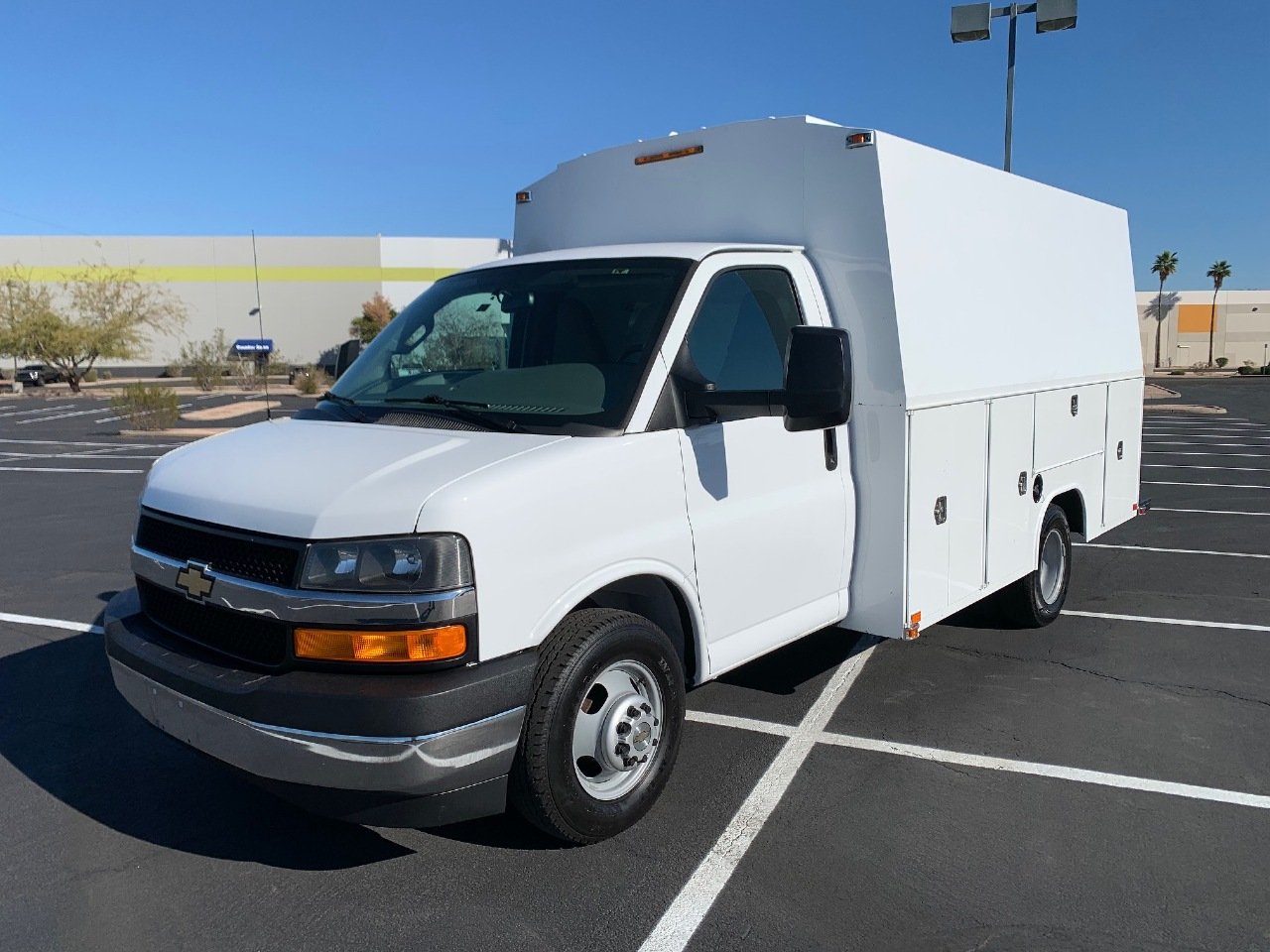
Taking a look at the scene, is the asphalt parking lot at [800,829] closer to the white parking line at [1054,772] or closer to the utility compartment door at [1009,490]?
the white parking line at [1054,772]

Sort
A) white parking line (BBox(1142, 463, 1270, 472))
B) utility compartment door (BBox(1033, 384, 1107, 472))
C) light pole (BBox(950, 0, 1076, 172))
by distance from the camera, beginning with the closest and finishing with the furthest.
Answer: utility compartment door (BBox(1033, 384, 1107, 472)) < light pole (BBox(950, 0, 1076, 172)) < white parking line (BBox(1142, 463, 1270, 472))

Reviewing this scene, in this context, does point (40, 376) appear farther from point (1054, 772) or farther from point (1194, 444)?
point (1054, 772)

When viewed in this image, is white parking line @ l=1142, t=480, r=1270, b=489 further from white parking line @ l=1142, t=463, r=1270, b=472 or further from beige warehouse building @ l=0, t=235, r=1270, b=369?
beige warehouse building @ l=0, t=235, r=1270, b=369

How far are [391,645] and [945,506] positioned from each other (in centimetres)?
302

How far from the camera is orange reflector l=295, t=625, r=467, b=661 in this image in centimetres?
309

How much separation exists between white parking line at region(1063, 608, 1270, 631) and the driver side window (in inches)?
151

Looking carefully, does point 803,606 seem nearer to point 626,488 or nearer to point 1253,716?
point 626,488

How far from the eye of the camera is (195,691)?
11.0ft

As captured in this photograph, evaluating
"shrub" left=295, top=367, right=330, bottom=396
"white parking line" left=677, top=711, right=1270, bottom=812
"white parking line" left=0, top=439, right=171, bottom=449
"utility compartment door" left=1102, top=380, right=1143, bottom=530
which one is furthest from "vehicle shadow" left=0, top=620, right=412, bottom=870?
"shrub" left=295, top=367, right=330, bottom=396

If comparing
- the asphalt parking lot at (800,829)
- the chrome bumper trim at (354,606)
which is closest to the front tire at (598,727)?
the asphalt parking lot at (800,829)

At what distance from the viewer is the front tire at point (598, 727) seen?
3.41m

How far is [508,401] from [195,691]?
5.08 ft

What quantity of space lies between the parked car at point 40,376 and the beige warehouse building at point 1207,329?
72368 millimetres

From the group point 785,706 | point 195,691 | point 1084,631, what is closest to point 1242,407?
point 1084,631
